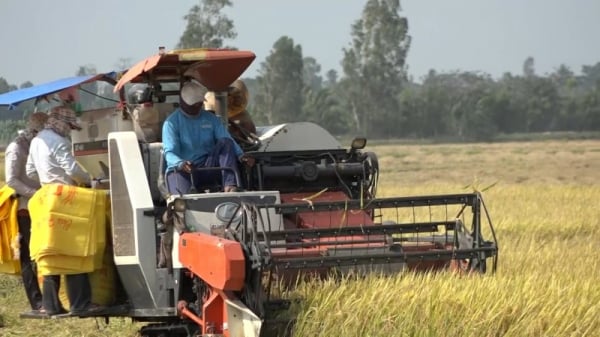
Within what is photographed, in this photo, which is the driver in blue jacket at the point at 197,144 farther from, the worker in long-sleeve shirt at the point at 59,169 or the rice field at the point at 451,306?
the rice field at the point at 451,306

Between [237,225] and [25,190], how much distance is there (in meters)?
2.29

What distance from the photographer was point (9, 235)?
8.81 m

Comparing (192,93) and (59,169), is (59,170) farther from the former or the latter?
(192,93)

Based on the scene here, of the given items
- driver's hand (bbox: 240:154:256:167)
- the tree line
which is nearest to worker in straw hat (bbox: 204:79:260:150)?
driver's hand (bbox: 240:154:256:167)

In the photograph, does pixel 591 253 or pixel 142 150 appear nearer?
pixel 142 150

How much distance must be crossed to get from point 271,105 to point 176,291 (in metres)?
82.9

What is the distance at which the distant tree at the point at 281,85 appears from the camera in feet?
296

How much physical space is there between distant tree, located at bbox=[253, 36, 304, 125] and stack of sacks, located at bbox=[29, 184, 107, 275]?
81049mm

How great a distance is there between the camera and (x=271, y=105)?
90438mm

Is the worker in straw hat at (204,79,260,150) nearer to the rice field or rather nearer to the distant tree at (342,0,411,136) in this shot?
the rice field

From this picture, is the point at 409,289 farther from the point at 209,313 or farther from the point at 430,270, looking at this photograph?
the point at 209,313

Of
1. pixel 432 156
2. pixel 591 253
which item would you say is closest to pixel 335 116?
pixel 432 156

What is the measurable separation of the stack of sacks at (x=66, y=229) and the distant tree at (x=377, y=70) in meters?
82.4

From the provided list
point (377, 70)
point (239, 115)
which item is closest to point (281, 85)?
point (377, 70)
